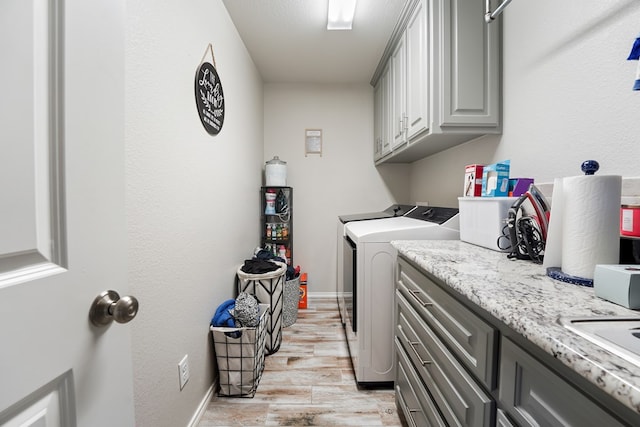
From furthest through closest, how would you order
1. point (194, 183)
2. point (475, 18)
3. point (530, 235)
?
point (475, 18)
point (194, 183)
point (530, 235)

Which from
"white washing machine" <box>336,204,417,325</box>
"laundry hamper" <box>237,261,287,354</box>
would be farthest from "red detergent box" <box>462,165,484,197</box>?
"laundry hamper" <box>237,261,287,354</box>

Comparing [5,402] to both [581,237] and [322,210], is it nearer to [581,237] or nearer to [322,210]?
[581,237]

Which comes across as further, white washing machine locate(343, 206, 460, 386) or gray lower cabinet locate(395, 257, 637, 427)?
white washing machine locate(343, 206, 460, 386)

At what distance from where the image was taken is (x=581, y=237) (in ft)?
2.50

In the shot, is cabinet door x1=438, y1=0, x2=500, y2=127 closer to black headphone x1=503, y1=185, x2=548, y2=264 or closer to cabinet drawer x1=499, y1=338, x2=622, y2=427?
black headphone x1=503, y1=185, x2=548, y2=264

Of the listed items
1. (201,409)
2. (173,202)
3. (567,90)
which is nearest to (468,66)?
(567,90)

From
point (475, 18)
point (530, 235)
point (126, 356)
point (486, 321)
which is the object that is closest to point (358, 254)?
point (530, 235)

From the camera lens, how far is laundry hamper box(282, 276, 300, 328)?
2.50m

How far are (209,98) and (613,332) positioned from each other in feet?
5.82

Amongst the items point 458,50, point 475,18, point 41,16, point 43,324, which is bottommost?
point 43,324

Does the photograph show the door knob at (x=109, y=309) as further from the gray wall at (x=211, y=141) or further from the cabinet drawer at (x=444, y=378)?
the cabinet drawer at (x=444, y=378)

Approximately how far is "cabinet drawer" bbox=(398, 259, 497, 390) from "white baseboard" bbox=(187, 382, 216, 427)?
1208 mm

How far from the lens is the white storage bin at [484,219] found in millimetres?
1162

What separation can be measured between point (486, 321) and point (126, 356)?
2.70 feet
